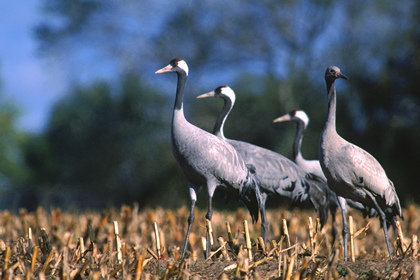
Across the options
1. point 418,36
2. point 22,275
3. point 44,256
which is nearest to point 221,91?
point 44,256

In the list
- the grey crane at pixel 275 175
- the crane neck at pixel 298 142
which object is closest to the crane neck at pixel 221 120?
the grey crane at pixel 275 175

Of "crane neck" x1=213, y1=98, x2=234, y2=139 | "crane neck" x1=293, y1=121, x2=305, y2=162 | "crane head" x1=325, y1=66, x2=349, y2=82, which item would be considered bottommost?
"crane neck" x1=293, y1=121, x2=305, y2=162

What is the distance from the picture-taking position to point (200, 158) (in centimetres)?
555

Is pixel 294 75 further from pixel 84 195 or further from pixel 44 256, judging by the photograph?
pixel 44 256

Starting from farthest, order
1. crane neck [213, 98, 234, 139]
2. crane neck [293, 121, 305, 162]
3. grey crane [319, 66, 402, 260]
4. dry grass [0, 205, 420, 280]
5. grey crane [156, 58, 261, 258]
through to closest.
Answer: crane neck [293, 121, 305, 162] < crane neck [213, 98, 234, 139] < grey crane [156, 58, 261, 258] < grey crane [319, 66, 402, 260] < dry grass [0, 205, 420, 280]

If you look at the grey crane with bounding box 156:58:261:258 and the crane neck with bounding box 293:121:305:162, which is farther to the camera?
the crane neck with bounding box 293:121:305:162

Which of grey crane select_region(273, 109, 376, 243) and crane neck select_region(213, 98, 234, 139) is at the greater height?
crane neck select_region(213, 98, 234, 139)

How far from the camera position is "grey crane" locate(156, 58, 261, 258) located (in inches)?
219

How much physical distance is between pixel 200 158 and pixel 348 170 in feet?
4.50

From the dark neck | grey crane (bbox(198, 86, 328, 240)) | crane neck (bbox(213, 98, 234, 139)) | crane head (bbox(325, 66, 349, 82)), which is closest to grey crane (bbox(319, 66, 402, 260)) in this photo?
crane head (bbox(325, 66, 349, 82))

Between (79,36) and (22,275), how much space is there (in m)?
24.3

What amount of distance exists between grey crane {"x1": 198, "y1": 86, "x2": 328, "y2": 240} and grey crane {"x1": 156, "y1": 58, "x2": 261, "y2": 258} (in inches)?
25.7

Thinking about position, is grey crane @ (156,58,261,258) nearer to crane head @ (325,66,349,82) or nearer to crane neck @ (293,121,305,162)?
crane head @ (325,66,349,82)

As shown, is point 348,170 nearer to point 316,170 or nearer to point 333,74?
point 333,74
